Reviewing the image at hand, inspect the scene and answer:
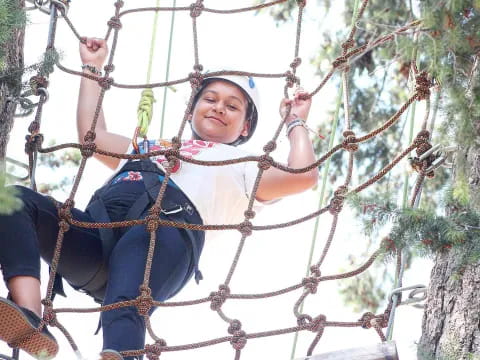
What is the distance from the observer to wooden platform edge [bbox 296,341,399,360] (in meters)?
2.57

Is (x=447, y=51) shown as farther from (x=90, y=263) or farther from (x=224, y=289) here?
(x=90, y=263)

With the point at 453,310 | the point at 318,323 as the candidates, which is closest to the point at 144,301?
the point at 318,323

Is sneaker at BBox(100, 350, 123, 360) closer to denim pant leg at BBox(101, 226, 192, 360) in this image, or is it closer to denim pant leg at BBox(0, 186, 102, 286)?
denim pant leg at BBox(101, 226, 192, 360)

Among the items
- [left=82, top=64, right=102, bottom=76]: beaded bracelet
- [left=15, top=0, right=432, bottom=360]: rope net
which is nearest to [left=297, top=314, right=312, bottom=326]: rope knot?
[left=15, top=0, right=432, bottom=360]: rope net

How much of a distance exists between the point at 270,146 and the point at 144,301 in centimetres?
67

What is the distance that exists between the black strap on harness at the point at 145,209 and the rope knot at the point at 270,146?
28 cm

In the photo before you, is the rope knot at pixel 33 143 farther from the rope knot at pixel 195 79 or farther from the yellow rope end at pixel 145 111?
the rope knot at pixel 195 79

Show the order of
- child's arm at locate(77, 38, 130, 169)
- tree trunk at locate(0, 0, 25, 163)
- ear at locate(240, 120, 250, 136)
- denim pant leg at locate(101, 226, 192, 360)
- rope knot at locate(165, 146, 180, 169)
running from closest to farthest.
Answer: denim pant leg at locate(101, 226, 192, 360), tree trunk at locate(0, 0, 25, 163), rope knot at locate(165, 146, 180, 169), child's arm at locate(77, 38, 130, 169), ear at locate(240, 120, 250, 136)

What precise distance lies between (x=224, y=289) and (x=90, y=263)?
15.2 inches

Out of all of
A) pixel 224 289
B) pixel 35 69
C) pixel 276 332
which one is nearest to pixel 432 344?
pixel 276 332

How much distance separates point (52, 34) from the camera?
11.5 ft

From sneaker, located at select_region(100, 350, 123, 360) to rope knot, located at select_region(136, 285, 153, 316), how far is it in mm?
282

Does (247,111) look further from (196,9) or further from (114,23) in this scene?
(114,23)

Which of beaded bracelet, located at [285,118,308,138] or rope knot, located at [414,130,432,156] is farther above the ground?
beaded bracelet, located at [285,118,308,138]
